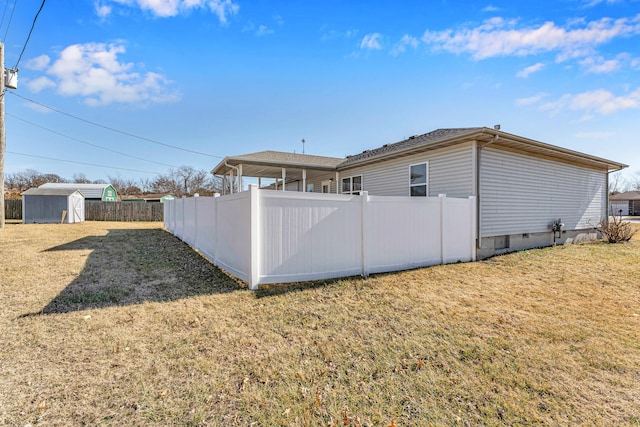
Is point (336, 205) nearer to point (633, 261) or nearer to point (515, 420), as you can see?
point (515, 420)

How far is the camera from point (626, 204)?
40.9 metres

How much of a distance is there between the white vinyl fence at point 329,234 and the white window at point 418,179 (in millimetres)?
2134

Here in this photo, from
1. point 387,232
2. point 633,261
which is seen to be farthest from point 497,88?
point 387,232

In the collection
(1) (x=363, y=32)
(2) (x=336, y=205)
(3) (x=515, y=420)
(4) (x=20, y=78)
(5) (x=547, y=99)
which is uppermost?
(4) (x=20, y=78)

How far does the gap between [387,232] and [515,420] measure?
3887mm

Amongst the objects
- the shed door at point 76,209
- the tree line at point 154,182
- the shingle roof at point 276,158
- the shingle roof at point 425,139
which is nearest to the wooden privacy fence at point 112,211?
the shed door at point 76,209

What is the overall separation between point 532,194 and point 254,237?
9.14m

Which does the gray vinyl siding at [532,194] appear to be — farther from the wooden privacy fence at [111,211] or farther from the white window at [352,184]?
the wooden privacy fence at [111,211]

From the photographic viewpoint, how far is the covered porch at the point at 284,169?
35.8 feet

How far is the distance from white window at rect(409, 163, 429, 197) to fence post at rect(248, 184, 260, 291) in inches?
244

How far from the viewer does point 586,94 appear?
388 inches

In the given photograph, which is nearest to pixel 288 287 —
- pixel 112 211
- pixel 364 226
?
pixel 364 226

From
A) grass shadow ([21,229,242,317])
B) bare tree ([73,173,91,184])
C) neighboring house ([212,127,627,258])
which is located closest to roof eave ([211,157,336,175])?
neighboring house ([212,127,627,258])

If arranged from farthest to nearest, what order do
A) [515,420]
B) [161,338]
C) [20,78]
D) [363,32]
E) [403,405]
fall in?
1. [20,78]
2. [363,32]
3. [161,338]
4. [403,405]
5. [515,420]
